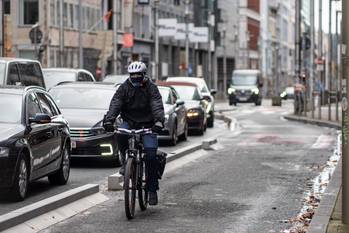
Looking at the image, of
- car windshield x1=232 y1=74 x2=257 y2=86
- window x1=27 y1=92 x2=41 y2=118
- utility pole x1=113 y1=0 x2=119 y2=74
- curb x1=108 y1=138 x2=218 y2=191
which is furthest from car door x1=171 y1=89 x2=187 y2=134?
car windshield x1=232 y1=74 x2=257 y2=86

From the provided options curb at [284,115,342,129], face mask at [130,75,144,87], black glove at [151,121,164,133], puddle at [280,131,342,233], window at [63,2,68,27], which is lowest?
curb at [284,115,342,129]

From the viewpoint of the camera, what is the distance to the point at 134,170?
9922 millimetres

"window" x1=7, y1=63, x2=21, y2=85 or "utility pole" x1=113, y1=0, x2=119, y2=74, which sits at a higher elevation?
"utility pole" x1=113, y1=0, x2=119, y2=74

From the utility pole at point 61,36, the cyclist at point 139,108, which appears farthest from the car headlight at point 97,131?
the utility pole at point 61,36

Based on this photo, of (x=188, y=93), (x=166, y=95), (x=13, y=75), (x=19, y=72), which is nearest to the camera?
(x=13, y=75)

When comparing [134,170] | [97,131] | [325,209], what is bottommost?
[325,209]

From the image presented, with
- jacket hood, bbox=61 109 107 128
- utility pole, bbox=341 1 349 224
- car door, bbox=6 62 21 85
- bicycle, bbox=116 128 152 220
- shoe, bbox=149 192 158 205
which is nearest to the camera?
utility pole, bbox=341 1 349 224

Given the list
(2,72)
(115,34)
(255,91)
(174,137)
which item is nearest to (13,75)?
(2,72)

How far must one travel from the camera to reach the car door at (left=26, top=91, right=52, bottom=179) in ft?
36.5

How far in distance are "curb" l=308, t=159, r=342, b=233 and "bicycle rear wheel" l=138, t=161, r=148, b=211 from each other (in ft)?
6.73

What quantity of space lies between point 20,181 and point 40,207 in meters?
1.00

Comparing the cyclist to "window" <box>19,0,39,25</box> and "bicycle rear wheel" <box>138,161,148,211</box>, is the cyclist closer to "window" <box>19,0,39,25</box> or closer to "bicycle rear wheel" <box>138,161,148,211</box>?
"bicycle rear wheel" <box>138,161,148,211</box>

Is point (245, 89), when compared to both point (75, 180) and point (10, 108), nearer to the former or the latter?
point (75, 180)

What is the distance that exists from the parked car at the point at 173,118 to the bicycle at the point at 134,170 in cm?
930
